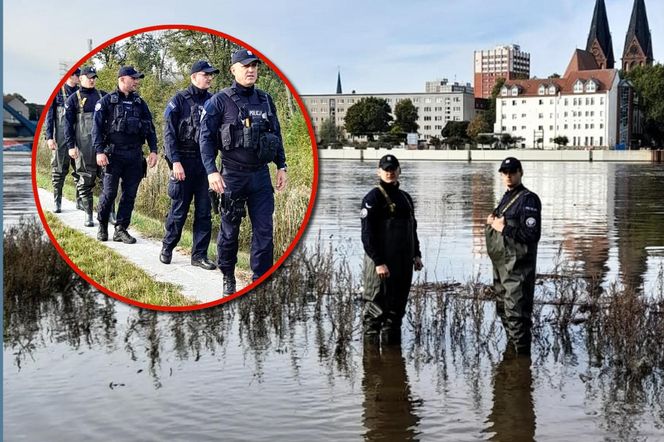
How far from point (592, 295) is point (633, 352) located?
2.41 m

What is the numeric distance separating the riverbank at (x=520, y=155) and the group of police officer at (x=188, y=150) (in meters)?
95.4

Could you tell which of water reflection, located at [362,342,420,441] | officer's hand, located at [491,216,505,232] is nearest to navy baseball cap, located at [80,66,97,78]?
water reflection, located at [362,342,420,441]

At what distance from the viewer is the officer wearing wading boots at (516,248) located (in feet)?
24.5

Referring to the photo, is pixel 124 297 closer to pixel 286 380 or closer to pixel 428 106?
pixel 286 380

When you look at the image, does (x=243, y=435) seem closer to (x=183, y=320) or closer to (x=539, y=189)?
(x=183, y=320)

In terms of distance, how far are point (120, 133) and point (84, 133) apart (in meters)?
0.19

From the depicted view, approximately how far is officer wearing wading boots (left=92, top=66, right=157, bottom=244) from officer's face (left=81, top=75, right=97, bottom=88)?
0.28ft

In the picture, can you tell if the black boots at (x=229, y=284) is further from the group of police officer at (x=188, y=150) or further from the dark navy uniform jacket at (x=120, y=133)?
the dark navy uniform jacket at (x=120, y=133)

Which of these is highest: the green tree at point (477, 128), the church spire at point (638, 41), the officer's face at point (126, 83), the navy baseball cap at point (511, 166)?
the church spire at point (638, 41)

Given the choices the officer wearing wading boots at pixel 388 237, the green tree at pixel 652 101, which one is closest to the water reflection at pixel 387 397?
the officer wearing wading boots at pixel 388 237

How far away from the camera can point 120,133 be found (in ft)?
13.8

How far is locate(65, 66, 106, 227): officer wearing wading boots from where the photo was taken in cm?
412

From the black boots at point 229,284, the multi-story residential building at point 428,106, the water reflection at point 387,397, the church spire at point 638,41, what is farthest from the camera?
the multi-story residential building at point 428,106

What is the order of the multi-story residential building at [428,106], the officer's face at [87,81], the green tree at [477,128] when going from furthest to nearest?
the multi-story residential building at [428,106]
the green tree at [477,128]
the officer's face at [87,81]
